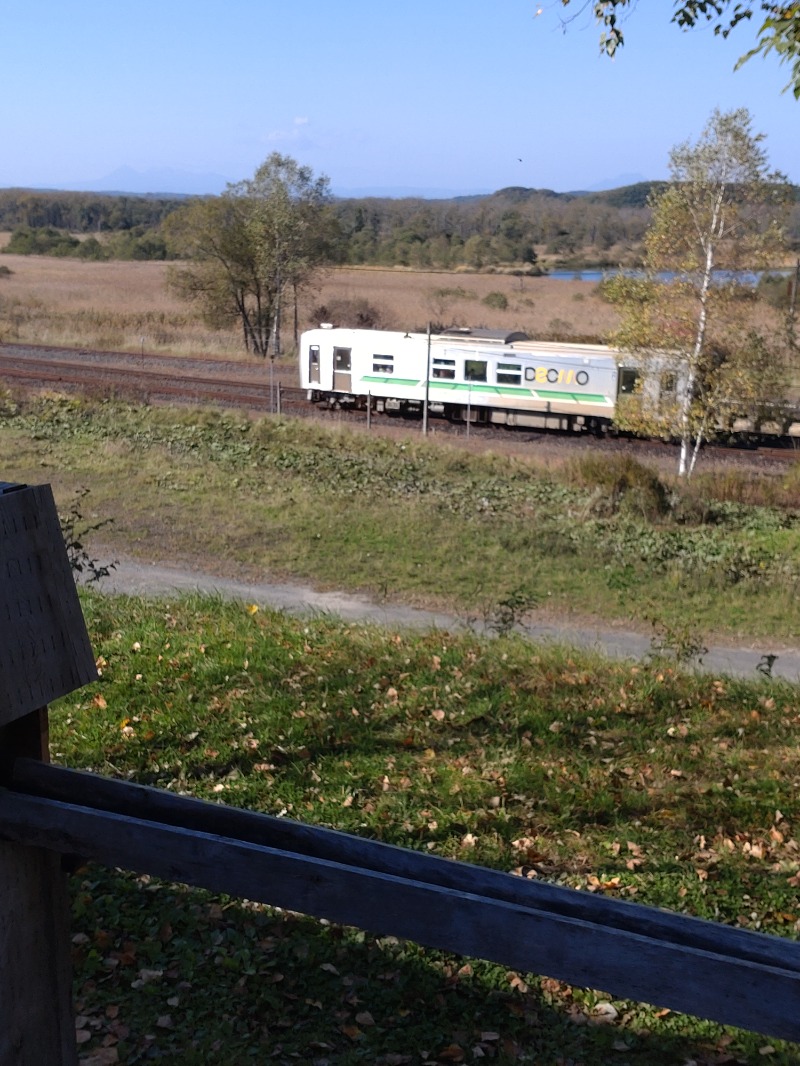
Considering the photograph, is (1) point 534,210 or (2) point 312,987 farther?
(1) point 534,210

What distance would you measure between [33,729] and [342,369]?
32042 mm

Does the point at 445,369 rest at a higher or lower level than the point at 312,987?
lower

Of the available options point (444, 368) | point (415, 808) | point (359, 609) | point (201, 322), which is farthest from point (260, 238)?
point (415, 808)

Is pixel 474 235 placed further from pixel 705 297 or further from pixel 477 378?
pixel 705 297

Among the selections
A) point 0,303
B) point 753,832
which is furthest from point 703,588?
point 0,303

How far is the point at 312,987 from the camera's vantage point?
385 centimetres

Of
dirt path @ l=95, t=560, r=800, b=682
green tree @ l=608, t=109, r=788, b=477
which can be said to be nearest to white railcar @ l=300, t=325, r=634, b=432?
green tree @ l=608, t=109, r=788, b=477

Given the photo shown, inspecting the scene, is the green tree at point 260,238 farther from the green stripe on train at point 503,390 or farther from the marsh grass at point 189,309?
the green stripe on train at point 503,390

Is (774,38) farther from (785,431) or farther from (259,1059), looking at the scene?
(785,431)

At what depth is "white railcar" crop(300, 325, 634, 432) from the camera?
30.3 meters

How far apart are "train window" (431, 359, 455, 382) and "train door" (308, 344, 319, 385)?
3.91 metres

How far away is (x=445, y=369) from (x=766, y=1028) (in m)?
31.0

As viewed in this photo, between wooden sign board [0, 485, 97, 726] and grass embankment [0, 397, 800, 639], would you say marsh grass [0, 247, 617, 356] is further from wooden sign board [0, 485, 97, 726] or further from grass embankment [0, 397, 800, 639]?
wooden sign board [0, 485, 97, 726]

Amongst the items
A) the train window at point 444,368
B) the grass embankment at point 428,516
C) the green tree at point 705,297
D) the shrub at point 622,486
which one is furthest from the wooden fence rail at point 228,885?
the train window at point 444,368
